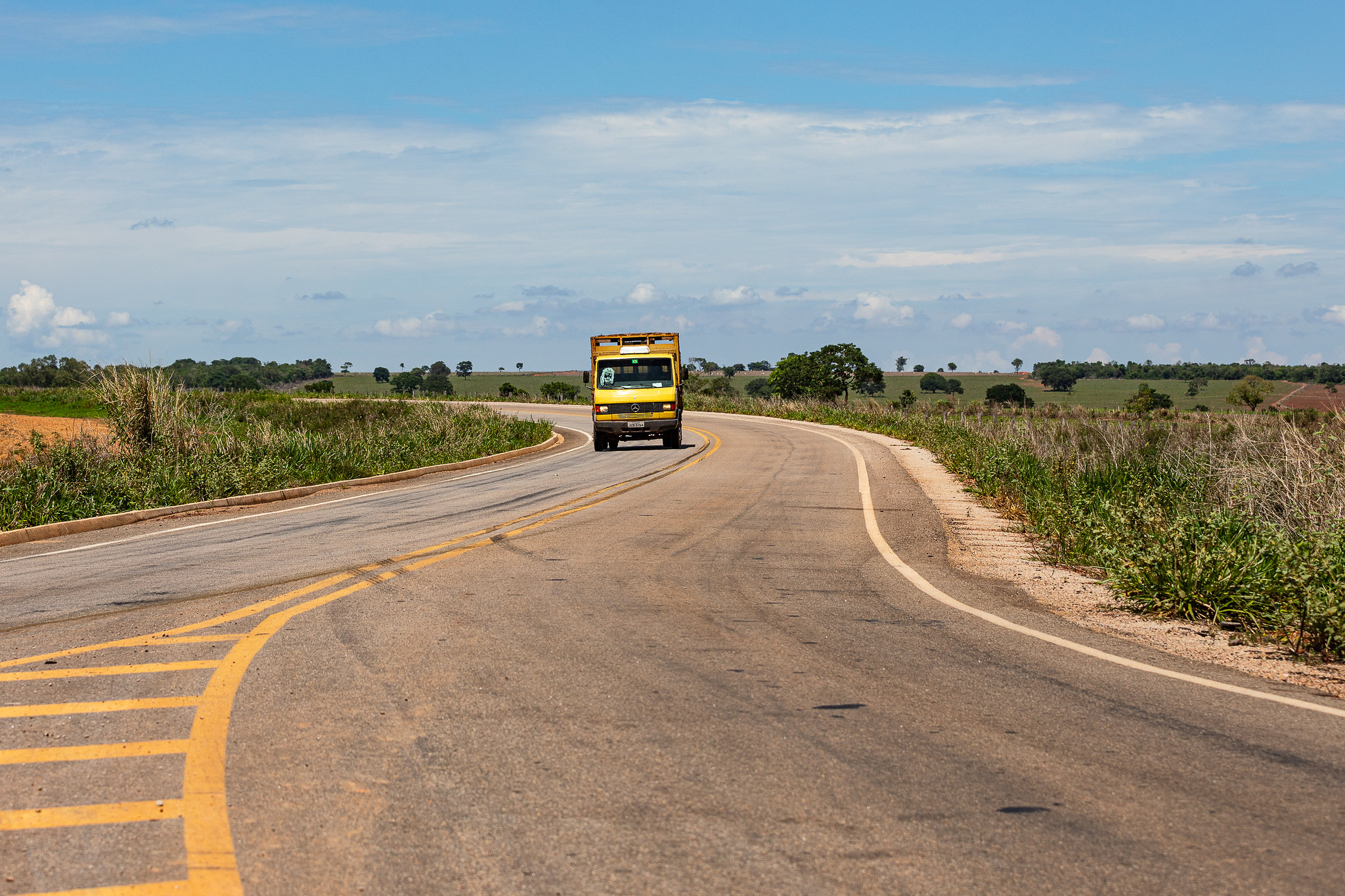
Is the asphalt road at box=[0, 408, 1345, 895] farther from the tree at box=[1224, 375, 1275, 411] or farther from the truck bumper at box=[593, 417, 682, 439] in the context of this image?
the tree at box=[1224, 375, 1275, 411]

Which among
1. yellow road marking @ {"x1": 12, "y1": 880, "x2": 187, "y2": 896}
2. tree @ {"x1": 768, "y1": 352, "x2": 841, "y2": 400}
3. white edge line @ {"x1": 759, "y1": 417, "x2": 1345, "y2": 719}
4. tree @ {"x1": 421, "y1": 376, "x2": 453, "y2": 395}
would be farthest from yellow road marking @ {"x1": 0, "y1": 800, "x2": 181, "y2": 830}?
tree @ {"x1": 421, "y1": 376, "x2": 453, "y2": 395}

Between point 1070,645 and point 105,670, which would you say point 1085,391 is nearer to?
point 1070,645

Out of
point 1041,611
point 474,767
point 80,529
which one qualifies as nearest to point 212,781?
point 474,767

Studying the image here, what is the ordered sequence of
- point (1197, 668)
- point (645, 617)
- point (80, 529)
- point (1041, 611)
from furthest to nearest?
point (80, 529), point (1041, 611), point (645, 617), point (1197, 668)

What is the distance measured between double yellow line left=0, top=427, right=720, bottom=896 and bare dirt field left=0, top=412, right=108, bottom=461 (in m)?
18.9

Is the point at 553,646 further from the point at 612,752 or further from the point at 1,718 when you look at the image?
the point at 1,718

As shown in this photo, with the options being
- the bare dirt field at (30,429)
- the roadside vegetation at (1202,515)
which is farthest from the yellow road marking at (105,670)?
the bare dirt field at (30,429)

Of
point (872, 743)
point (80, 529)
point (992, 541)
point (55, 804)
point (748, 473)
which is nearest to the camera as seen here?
point (55, 804)

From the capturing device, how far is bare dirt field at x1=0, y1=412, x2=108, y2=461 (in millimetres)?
26016

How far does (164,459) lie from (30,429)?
17.8 meters

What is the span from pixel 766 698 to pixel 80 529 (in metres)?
11.7

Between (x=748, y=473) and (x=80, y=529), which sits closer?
(x=80, y=529)

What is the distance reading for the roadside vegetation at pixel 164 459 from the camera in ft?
48.4

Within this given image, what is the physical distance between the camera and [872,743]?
4723mm
